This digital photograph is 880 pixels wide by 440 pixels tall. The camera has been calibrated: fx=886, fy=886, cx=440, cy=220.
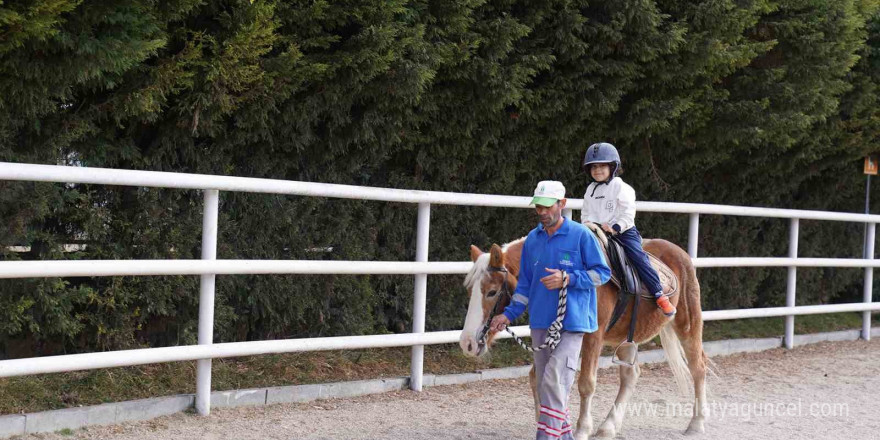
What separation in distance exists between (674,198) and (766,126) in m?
1.47

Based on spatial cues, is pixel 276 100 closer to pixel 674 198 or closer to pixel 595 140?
pixel 595 140

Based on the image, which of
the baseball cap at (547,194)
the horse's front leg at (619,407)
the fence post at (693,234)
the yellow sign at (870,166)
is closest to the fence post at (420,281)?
the horse's front leg at (619,407)

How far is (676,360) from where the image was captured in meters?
6.46

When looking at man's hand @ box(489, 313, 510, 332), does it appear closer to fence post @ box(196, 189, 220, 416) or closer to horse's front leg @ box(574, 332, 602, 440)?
horse's front leg @ box(574, 332, 602, 440)

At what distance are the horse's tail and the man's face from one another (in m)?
1.98

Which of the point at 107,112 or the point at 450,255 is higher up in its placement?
the point at 107,112

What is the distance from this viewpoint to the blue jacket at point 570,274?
15.9 feet

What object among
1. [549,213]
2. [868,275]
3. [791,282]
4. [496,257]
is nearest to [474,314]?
[496,257]

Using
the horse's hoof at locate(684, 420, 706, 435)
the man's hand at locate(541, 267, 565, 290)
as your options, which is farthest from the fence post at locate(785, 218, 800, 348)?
the man's hand at locate(541, 267, 565, 290)

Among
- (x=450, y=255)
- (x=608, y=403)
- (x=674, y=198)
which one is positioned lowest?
(x=608, y=403)

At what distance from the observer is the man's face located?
4863 mm

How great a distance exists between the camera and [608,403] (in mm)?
7020

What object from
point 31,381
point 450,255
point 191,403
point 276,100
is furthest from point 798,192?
point 31,381

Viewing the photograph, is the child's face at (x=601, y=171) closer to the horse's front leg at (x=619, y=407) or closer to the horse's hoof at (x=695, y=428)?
the horse's front leg at (x=619, y=407)
